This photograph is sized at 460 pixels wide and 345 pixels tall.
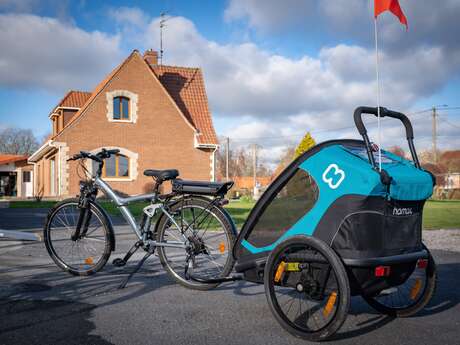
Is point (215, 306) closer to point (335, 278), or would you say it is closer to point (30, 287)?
point (335, 278)

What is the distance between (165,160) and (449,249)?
20372 mm

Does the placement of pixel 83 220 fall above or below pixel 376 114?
below

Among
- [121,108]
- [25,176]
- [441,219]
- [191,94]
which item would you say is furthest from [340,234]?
[25,176]

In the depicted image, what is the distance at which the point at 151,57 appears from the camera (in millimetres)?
29891

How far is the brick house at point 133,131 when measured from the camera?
965 inches

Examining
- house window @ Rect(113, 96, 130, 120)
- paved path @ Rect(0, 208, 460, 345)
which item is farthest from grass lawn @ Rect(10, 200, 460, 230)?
→ house window @ Rect(113, 96, 130, 120)

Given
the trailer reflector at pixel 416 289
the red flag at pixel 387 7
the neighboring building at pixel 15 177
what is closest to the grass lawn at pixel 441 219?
the trailer reflector at pixel 416 289

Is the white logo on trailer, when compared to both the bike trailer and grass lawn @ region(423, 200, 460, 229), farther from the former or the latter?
grass lawn @ region(423, 200, 460, 229)

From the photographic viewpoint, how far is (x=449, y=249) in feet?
24.8

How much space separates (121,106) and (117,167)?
11.4 feet

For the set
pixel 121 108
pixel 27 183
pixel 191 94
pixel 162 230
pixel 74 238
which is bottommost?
pixel 74 238

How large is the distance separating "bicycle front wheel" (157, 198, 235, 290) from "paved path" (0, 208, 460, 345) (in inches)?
7.7

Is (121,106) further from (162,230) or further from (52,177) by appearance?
(162,230)

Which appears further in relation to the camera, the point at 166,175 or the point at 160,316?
the point at 166,175
